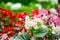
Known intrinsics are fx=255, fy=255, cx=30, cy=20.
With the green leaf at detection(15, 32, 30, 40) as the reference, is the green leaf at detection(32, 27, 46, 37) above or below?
above

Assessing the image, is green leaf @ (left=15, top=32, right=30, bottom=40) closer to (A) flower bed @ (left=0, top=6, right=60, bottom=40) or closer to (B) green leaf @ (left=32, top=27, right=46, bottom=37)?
(A) flower bed @ (left=0, top=6, right=60, bottom=40)

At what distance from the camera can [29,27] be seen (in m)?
3.07

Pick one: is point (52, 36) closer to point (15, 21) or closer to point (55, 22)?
point (55, 22)

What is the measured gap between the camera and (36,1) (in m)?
8.81

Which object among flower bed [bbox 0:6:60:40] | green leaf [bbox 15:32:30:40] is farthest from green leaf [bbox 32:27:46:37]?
green leaf [bbox 15:32:30:40]

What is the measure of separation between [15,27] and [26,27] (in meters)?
0.50

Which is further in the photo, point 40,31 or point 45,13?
point 45,13

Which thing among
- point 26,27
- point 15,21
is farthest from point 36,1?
point 26,27

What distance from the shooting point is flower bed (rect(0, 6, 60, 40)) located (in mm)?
2975

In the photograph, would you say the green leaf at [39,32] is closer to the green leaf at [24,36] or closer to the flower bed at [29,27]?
the flower bed at [29,27]

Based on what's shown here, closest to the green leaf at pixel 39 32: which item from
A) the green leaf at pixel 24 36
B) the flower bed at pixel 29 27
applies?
the flower bed at pixel 29 27

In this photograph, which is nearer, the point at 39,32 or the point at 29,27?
the point at 39,32

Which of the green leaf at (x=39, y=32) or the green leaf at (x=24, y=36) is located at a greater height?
the green leaf at (x=39, y=32)

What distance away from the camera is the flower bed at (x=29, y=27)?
2.98 meters
